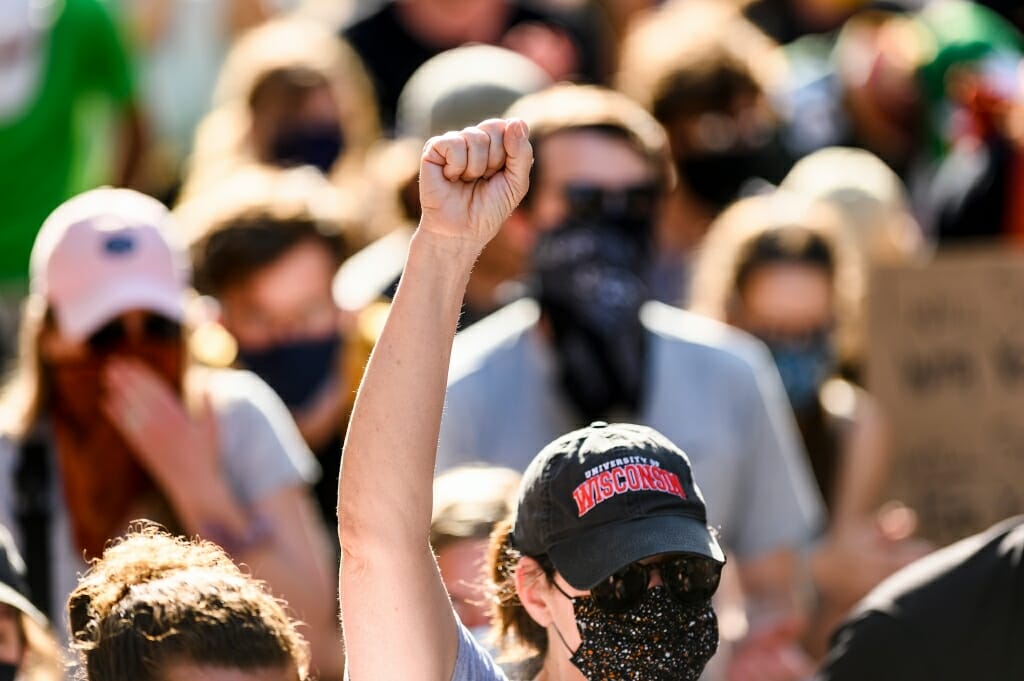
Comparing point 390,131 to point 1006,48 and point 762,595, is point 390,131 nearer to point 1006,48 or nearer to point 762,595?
point 1006,48

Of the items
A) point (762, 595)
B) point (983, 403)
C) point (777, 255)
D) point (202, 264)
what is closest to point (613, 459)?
point (762, 595)

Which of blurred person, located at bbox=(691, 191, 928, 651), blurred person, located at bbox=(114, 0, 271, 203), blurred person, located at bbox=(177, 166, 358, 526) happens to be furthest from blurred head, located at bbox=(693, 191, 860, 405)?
blurred person, located at bbox=(114, 0, 271, 203)

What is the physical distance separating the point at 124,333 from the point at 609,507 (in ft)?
5.93

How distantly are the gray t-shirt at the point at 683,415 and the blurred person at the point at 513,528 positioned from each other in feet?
5.29

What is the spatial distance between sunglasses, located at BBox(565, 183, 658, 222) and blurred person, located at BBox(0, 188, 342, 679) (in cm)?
88

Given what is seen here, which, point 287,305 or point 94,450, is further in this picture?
point 287,305

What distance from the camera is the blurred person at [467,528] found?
3.68m

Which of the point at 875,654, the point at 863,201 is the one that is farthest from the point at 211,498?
the point at 863,201

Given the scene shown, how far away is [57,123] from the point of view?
6.27m

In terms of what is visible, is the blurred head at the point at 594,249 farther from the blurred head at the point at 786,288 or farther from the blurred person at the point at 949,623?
the blurred person at the point at 949,623

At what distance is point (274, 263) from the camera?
15.9 feet

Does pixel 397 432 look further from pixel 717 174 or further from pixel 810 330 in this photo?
pixel 717 174

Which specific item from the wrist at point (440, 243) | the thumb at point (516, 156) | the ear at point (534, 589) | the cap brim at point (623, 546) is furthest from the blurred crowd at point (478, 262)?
the thumb at point (516, 156)

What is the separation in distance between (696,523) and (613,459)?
151 mm
